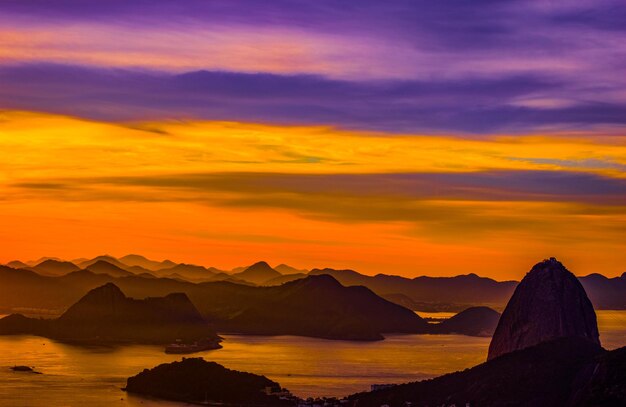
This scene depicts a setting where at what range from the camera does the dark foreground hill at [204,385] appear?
12738 cm

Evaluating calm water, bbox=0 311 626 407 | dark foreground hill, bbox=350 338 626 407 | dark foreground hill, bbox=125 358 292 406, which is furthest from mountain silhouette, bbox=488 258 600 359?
dark foreground hill, bbox=125 358 292 406

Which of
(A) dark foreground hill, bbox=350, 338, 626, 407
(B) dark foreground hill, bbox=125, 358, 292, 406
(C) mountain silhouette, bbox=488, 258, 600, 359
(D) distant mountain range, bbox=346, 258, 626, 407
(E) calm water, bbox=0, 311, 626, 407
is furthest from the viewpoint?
(E) calm water, bbox=0, 311, 626, 407

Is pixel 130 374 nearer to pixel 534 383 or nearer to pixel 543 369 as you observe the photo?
pixel 543 369

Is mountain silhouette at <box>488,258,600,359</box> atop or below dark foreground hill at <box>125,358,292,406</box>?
atop

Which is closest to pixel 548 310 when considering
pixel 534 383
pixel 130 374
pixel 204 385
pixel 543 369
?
pixel 543 369

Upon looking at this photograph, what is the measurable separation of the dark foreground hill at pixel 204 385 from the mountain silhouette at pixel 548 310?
28.0 metres

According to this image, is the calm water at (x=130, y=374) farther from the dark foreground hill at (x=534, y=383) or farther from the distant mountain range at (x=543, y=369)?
the dark foreground hill at (x=534, y=383)

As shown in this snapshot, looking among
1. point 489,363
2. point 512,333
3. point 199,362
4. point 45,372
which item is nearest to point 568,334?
A: point 512,333

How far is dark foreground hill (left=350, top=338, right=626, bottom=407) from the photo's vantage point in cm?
9738

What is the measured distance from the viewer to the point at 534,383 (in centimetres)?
10638

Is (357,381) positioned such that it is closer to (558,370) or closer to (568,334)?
(568,334)

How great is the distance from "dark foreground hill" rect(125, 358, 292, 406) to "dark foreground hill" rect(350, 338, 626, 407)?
13677 mm

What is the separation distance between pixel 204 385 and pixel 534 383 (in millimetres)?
41195

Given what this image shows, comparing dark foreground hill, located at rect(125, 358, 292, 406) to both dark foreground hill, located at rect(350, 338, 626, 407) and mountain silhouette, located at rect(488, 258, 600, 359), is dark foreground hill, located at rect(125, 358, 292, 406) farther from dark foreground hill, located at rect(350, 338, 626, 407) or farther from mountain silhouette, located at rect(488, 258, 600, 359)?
mountain silhouette, located at rect(488, 258, 600, 359)
